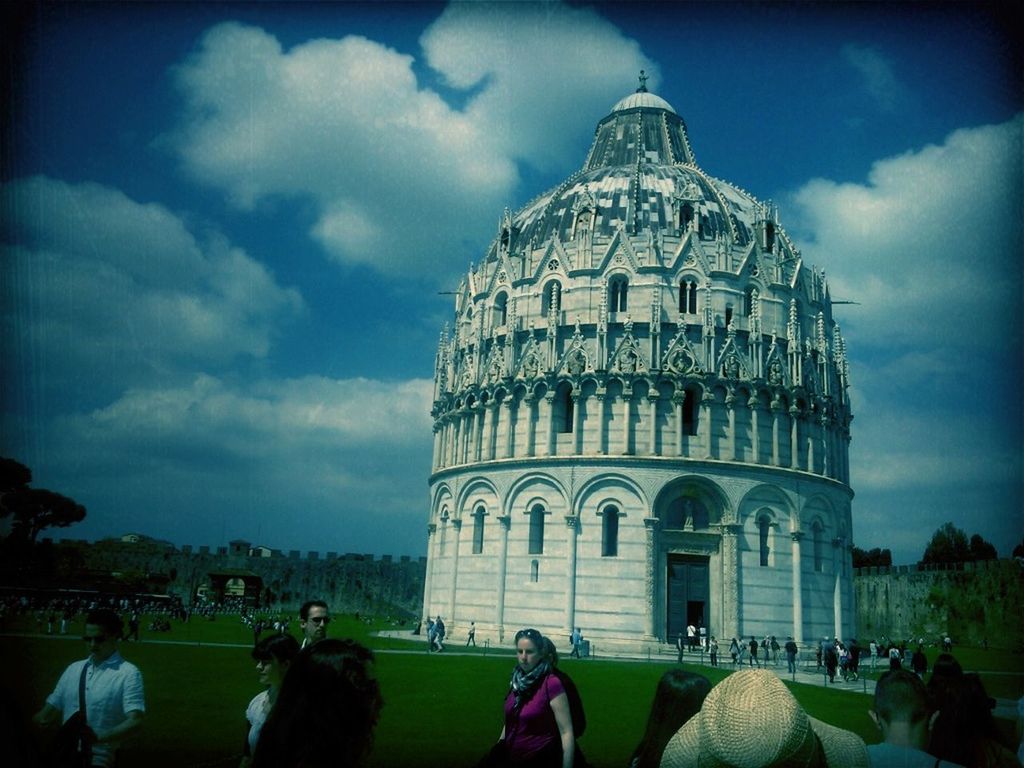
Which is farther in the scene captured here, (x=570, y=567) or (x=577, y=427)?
(x=577, y=427)

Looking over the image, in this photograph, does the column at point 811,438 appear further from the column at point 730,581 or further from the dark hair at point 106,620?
the dark hair at point 106,620

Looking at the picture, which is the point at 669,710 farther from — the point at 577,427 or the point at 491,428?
the point at 491,428

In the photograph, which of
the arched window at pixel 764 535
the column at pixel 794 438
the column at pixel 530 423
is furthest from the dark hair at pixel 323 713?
the column at pixel 794 438

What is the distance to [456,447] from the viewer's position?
50.4 m

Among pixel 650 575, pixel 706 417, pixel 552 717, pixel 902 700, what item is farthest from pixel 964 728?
pixel 706 417

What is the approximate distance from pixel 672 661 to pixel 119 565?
6596 centimetres

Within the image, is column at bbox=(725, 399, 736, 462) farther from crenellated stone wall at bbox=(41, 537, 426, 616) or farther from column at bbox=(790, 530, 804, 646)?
crenellated stone wall at bbox=(41, 537, 426, 616)

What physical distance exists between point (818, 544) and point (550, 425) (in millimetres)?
15903

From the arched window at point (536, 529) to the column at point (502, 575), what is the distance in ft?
4.25

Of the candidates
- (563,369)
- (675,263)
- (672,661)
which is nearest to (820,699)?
(672,661)

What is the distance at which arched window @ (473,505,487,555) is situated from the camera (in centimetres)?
4666

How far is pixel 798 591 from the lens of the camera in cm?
4331

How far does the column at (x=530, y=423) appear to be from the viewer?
45100 millimetres

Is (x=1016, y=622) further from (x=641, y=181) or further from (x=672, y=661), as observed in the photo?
(x=641, y=181)
